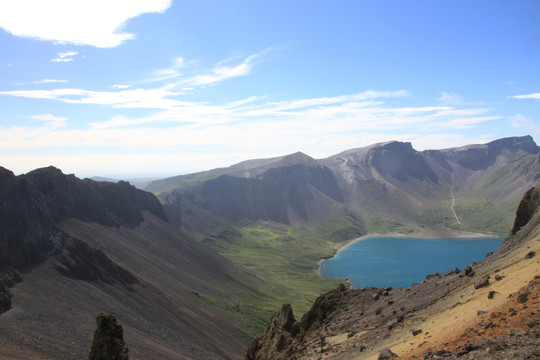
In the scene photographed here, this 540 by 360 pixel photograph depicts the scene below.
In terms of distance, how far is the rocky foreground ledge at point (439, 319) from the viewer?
23.0 m

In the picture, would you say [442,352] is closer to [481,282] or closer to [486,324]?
[486,324]

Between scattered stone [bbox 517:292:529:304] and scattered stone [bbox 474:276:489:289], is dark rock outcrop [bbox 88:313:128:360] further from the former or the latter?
scattered stone [bbox 517:292:529:304]

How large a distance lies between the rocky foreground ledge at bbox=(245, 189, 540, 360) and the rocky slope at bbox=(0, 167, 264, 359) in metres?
38.0

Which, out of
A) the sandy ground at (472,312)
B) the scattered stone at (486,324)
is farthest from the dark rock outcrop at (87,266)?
the scattered stone at (486,324)

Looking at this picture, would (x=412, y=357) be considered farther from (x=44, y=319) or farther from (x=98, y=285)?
(x=98, y=285)

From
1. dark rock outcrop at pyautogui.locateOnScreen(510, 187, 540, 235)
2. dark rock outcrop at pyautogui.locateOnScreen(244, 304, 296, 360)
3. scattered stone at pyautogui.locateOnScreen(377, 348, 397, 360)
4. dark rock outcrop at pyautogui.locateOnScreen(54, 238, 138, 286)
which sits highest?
dark rock outcrop at pyautogui.locateOnScreen(510, 187, 540, 235)

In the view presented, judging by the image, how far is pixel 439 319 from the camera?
32438 millimetres

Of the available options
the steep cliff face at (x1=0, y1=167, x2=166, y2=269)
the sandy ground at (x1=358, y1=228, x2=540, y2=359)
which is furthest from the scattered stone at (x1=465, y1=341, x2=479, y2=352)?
the steep cliff face at (x1=0, y1=167, x2=166, y2=269)

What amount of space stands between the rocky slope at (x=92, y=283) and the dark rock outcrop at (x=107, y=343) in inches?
838

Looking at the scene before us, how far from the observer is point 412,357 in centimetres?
2545

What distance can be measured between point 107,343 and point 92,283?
6669 cm

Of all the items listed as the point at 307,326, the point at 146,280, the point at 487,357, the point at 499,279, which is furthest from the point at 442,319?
the point at 146,280

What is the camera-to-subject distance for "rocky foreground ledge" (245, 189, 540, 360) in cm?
2295

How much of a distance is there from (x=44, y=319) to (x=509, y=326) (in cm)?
7839
